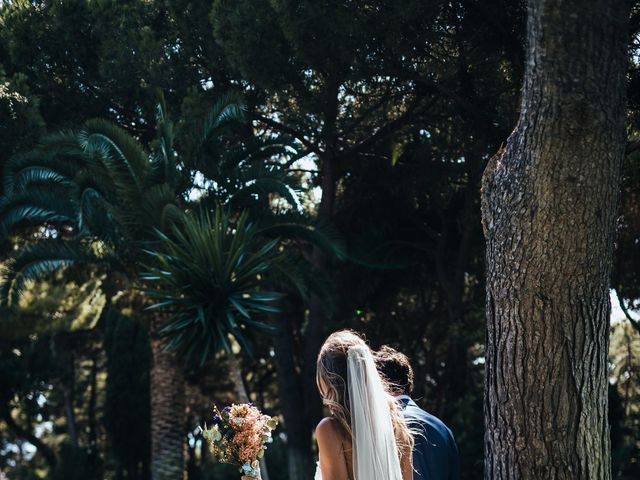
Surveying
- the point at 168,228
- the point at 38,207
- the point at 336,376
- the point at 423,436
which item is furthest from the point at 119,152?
the point at 336,376

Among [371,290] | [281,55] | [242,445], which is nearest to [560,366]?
[242,445]

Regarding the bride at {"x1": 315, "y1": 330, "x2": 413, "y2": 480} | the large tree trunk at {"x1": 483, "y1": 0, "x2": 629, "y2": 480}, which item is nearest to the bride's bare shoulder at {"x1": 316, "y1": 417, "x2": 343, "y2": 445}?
the bride at {"x1": 315, "y1": 330, "x2": 413, "y2": 480}

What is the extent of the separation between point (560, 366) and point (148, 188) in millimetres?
9721

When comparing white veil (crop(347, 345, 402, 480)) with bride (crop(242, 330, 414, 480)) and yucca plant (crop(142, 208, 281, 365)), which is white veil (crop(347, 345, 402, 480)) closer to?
bride (crop(242, 330, 414, 480))

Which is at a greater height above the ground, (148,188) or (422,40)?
(422,40)

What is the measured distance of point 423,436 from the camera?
169 inches

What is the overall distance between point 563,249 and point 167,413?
10.6 metres

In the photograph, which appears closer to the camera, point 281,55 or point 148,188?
point 148,188

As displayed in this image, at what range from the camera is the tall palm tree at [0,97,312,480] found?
13781mm

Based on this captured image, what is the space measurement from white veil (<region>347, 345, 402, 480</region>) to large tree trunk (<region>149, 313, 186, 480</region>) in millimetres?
11031

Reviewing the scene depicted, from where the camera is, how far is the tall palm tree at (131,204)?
45.2 feet

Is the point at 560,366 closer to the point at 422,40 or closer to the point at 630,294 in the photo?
the point at 422,40

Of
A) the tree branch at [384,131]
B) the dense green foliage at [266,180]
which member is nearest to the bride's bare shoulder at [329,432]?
the dense green foliage at [266,180]

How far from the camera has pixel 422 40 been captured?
47.6ft
